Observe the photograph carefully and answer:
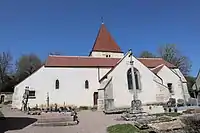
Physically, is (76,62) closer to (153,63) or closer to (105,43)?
(105,43)

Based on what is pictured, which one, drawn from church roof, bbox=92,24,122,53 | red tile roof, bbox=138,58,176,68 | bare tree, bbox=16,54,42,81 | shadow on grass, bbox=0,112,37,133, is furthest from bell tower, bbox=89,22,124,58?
shadow on grass, bbox=0,112,37,133

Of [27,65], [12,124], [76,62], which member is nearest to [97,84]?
[76,62]

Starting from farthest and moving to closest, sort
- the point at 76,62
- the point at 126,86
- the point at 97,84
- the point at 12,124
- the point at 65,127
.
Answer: the point at 76,62
the point at 97,84
the point at 126,86
the point at 12,124
the point at 65,127

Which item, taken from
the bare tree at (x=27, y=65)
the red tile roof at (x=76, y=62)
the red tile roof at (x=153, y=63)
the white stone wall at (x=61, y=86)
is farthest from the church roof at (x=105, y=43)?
the bare tree at (x=27, y=65)

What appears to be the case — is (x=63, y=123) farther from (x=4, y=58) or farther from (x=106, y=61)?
(x=4, y=58)

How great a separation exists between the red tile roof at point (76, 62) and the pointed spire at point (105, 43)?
8657 mm

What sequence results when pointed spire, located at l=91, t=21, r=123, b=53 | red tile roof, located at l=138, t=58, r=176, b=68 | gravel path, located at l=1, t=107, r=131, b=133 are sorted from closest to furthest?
gravel path, located at l=1, t=107, r=131, b=133 → red tile roof, located at l=138, t=58, r=176, b=68 → pointed spire, located at l=91, t=21, r=123, b=53

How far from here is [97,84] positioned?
31.7 metres

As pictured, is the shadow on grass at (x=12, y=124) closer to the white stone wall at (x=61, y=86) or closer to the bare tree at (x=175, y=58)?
the white stone wall at (x=61, y=86)

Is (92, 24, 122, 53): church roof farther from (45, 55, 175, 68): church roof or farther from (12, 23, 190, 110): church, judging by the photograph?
(12, 23, 190, 110): church

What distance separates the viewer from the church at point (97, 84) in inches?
1063

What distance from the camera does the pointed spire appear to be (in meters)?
43.5

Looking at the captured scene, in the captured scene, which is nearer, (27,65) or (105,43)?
(105,43)

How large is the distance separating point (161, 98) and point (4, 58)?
4352 centimetres
